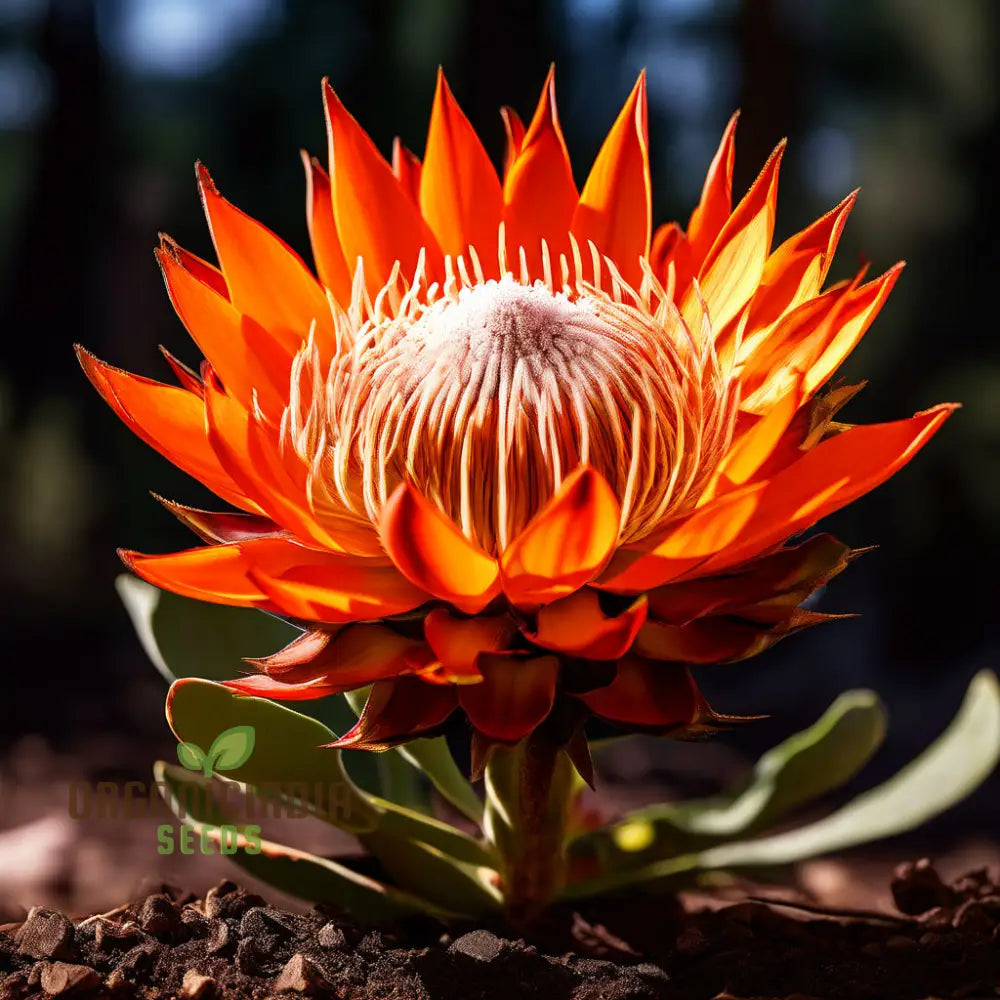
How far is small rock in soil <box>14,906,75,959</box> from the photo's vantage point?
2.29 feet

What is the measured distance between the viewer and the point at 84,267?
2.03 meters

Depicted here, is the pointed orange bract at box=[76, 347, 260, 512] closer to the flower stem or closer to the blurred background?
the flower stem

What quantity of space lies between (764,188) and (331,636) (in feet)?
1.35

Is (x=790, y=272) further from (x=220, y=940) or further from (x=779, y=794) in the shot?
(x=220, y=940)

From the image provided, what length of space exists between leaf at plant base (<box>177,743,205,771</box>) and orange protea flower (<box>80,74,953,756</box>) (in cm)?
9

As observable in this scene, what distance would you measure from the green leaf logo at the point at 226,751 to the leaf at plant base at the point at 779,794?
32 centimetres

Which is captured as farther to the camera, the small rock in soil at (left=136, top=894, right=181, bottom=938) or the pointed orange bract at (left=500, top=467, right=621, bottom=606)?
the small rock in soil at (left=136, top=894, right=181, bottom=938)

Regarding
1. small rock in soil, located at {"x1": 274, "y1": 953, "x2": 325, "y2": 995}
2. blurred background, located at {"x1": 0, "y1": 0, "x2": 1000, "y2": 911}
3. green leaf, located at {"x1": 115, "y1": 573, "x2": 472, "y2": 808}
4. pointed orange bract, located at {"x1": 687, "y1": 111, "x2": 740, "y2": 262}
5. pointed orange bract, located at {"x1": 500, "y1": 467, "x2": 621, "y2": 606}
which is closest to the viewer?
pointed orange bract, located at {"x1": 500, "y1": 467, "x2": 621, "y2": 606}

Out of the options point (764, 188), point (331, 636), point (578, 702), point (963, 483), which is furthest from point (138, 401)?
point (963, 483)

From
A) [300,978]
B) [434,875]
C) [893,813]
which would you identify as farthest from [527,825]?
[893,813]

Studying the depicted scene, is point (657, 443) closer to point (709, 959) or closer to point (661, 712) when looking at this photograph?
point (661, 712)

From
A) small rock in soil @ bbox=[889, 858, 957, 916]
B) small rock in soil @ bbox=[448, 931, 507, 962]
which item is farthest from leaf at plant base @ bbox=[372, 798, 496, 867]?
small rock in soil @ bbox=[889, 858, 957, 916]

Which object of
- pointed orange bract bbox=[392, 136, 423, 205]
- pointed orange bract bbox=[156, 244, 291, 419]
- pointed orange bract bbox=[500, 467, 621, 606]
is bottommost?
pointed orange bract bbox=[500, 467, 621, 606]

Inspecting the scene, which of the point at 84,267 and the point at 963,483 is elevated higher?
the point at 84,267
